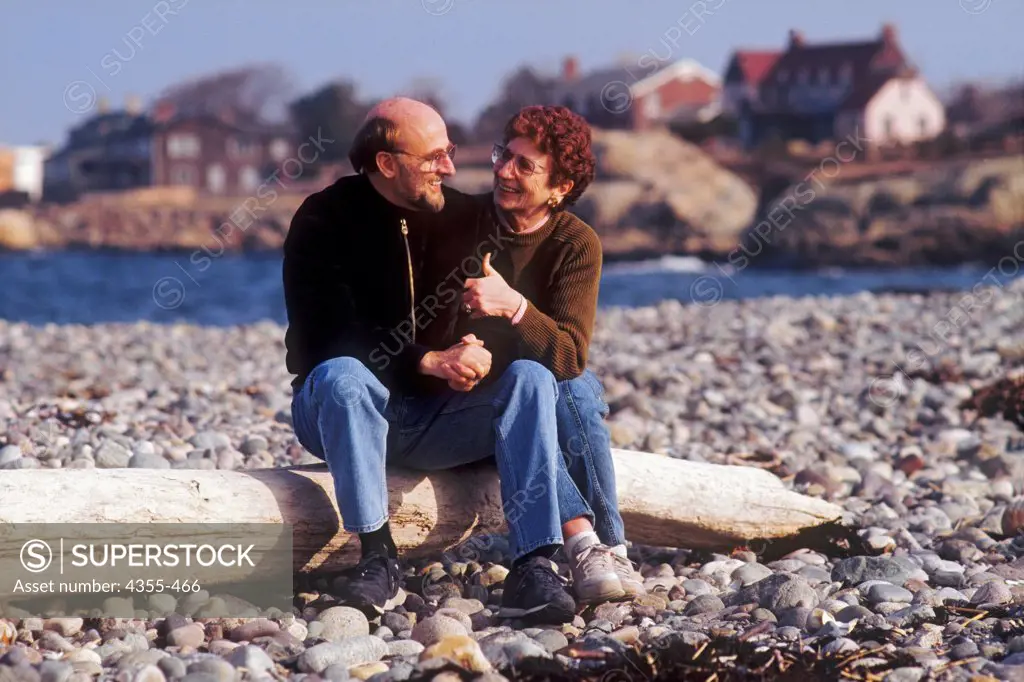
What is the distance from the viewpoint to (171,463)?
206 inches

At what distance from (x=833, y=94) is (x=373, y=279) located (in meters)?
54.1

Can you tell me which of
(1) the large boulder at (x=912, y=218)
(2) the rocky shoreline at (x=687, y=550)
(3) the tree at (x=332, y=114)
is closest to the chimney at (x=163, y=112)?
(3) the tree at (x=332, y=114)

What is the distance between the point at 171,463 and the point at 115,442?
434mm

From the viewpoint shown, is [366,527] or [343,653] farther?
[366,527]

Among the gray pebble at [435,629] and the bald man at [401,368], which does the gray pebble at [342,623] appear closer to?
the bald man at [401,368]

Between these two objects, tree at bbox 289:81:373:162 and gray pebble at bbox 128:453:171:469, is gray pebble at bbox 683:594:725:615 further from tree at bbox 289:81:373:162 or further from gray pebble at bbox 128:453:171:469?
tree at bbox 289:81:373:162

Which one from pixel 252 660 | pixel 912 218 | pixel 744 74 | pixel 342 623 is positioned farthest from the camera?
pixel 744 74

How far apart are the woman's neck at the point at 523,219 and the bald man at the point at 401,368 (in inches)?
3.8

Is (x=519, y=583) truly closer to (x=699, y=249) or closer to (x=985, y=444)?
(x=985, y=444)

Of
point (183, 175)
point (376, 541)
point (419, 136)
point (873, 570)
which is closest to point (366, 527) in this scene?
point (376, 541)

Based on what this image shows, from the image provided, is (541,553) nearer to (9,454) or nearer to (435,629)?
(435,629)

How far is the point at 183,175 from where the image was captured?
58125 mm

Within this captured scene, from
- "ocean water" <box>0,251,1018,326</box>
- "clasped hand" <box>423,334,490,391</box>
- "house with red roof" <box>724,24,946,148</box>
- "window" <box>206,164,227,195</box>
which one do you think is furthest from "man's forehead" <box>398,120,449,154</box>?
"window" <box>206,164,227,195</box>

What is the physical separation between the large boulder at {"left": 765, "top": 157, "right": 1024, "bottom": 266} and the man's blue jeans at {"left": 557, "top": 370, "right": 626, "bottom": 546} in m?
35.0
